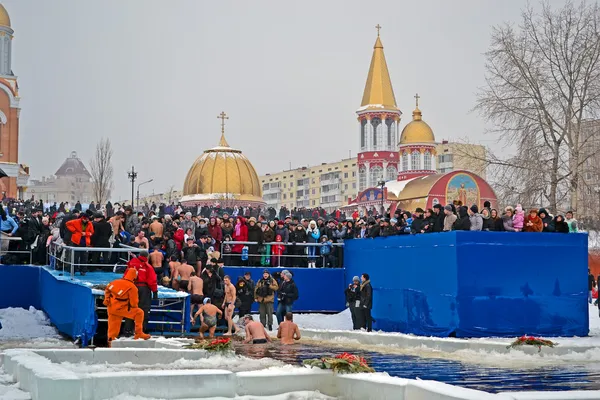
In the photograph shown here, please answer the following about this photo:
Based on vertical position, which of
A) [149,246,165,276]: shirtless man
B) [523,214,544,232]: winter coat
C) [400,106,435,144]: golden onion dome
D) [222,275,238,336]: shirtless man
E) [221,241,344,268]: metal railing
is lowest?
[222,275,238,336]: shirtless man

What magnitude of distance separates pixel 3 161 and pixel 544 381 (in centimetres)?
6826

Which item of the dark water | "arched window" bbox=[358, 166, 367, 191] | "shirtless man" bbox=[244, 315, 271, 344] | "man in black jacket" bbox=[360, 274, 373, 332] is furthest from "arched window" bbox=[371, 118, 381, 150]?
the dark water

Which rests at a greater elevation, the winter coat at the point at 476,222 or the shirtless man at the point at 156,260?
the winter coat at the point at 476,222

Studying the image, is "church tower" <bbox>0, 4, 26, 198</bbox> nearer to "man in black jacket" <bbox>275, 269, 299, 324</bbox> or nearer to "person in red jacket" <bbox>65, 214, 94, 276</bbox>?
"person in red jacket" <bbox>65, 214, 94, 276</bbox>

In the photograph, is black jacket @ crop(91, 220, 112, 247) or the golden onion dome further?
the golden onion dome

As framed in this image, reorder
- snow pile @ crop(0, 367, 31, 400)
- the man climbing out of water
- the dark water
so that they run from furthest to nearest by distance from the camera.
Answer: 1. the man climbing out of water
2. the dark water
3. snow pile @ crop(0, 367, 31, 400)

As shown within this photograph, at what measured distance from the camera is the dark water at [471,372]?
40.7 ft

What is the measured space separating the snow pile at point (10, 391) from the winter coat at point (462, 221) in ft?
41.8

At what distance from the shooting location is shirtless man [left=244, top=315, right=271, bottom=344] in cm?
1983

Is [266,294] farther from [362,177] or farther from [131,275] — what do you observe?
[362,177]

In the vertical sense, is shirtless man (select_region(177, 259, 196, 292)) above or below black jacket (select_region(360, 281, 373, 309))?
above

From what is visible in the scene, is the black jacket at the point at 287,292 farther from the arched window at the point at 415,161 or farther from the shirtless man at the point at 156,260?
the arched window at the point at 415,161

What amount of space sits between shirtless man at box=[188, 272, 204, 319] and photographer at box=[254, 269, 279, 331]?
2.28 meters

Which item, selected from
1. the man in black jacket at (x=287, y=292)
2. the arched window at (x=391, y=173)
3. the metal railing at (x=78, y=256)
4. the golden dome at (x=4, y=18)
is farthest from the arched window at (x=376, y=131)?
the man in black jacket at (x=287, y=292)
